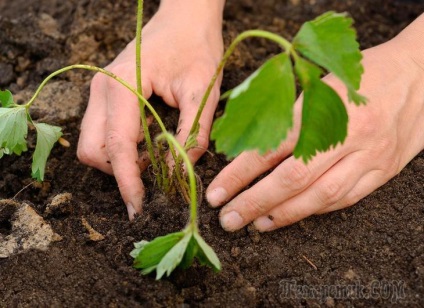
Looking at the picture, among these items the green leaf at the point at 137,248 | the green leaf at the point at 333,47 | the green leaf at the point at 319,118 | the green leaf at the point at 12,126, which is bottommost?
the green leaf at the point at 137,248

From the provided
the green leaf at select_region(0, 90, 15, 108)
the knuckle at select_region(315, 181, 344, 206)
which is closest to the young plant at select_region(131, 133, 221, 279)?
the knuckle at select_region(315, 181, 344, 206)

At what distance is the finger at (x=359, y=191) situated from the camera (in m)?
1.50

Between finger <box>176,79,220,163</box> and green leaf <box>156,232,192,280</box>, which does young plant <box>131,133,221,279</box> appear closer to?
green leaf <box>156,232,192,280</box>

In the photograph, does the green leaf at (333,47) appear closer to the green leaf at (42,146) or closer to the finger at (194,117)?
the finger at (194,117)

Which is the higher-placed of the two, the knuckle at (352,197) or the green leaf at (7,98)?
the green leaf at (7,98)

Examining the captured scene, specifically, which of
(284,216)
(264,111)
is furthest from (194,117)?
(264,111)

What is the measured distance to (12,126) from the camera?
139 cm

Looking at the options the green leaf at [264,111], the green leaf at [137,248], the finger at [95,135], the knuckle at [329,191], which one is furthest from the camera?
the finger at [95,135]

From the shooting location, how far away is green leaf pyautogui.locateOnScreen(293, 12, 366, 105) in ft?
3.48

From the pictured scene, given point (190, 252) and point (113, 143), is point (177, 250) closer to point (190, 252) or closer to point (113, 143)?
point (190, 252)

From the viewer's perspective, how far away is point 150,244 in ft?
3.92

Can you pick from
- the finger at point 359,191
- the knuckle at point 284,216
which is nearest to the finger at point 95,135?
the knuckle at point 284,216

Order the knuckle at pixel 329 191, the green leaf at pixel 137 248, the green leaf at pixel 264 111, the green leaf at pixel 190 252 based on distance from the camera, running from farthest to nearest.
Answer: the knuckle at pixel 329 191, the green leaf at pixel 137 248, the green leaf at pixel 190 252, the green leaf at pixel 264 111

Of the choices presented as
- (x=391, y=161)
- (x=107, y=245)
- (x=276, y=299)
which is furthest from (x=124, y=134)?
(x=391, y=161)
